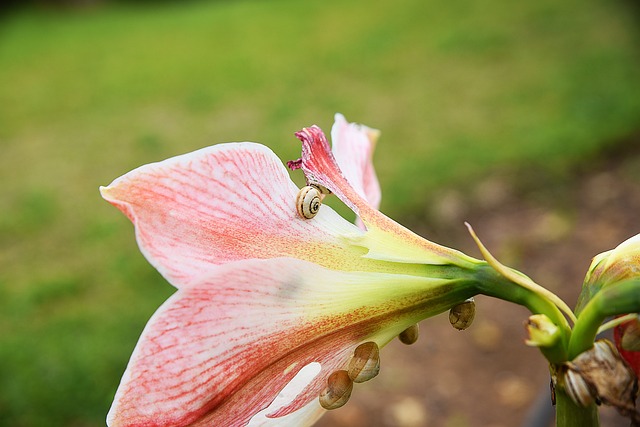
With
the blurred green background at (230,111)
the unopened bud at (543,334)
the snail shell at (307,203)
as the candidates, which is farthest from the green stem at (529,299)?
the blurred green background at (230,111)

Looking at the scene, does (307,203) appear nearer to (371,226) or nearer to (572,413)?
(371,226)

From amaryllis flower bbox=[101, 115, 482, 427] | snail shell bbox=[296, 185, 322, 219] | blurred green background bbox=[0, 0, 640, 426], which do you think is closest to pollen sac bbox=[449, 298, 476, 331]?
amaryllis flower bbox=[101, 115, 482, 427]

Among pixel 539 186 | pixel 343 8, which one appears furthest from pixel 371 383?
pixel 343 8

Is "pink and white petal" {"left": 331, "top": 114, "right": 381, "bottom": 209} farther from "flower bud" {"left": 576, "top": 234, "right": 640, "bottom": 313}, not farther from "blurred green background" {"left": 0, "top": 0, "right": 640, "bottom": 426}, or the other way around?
"blurred green background" {"left": 0, "top": 0, "right": 640, "bottom": 426}

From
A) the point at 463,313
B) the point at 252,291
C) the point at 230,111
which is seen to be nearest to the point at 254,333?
the point at 252,291

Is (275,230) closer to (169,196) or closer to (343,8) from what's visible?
(169,196)
